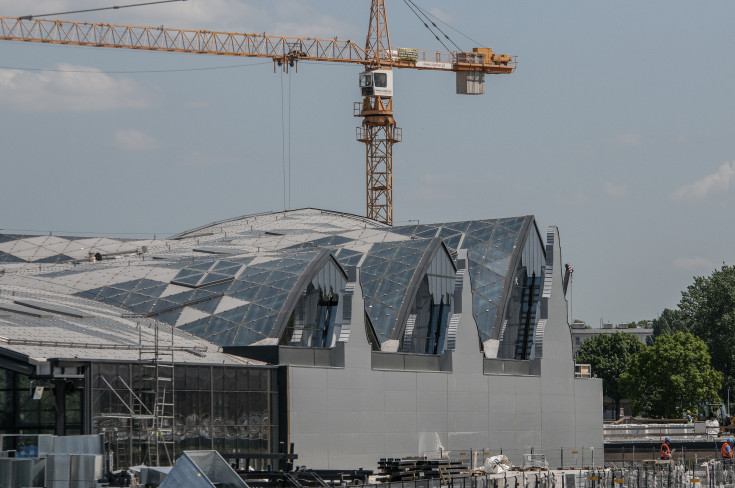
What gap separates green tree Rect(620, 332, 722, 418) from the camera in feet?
468

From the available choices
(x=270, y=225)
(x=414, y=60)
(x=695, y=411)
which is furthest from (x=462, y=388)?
(x=414, y=60)

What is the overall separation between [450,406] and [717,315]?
314 feet

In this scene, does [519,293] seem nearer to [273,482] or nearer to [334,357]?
[334,357]

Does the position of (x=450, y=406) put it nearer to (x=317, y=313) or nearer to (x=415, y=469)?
(x=317, y=313)

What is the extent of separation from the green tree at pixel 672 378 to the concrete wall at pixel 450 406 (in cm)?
5579

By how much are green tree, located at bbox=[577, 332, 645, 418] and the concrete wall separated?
317 ft

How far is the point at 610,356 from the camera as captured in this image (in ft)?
616

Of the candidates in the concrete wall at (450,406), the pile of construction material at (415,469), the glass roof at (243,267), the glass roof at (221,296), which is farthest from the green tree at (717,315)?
the pile of construction material at (415,469)

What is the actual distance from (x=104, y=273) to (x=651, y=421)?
66772 mm

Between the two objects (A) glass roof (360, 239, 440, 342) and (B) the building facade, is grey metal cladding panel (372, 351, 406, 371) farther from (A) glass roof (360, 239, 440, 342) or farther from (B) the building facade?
(A) glass roof (360, 239, 440, 342)

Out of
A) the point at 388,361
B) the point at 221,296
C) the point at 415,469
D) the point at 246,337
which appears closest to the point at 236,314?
the point at 246,337

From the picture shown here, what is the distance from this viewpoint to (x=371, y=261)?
3748 inches

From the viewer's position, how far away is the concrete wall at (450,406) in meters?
67.1

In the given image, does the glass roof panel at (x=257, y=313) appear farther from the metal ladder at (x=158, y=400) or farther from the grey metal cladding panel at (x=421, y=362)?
the metal ladder at (x=158, y=400)
